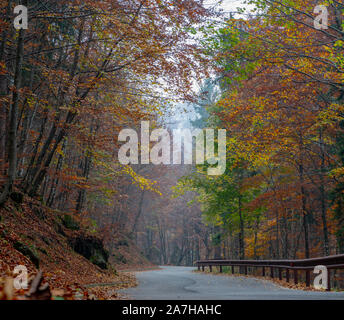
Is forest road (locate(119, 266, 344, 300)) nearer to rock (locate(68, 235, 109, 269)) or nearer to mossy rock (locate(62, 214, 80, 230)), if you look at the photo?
rock (locate(68, 235, 109, 269))

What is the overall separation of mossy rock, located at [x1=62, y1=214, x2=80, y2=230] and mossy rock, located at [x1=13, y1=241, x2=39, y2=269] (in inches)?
268

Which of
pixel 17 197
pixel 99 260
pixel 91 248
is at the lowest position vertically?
pixel 99 260

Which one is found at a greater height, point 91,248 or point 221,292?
point 91,248

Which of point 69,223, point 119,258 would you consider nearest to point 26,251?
point 69,223

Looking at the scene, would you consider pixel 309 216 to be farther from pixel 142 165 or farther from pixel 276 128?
pixel 142 165

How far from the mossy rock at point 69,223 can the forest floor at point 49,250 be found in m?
0.05

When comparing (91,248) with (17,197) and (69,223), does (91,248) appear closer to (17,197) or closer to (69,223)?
(69,223)

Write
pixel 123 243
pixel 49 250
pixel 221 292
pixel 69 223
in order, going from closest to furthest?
1. pixel 221 292
2. pixel 49 250
3. pixel 69 223
4. pixel 123 243

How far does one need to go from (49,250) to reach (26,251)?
3.09 m

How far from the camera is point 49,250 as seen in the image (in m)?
13.1

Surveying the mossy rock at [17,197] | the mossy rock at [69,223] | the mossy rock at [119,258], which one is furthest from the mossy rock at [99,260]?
the mossy rock at [119,258]

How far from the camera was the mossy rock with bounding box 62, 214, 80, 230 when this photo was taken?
1709 cm

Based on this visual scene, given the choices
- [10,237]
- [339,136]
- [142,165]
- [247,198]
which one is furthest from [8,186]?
[142,165]

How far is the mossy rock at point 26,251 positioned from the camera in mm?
10000
